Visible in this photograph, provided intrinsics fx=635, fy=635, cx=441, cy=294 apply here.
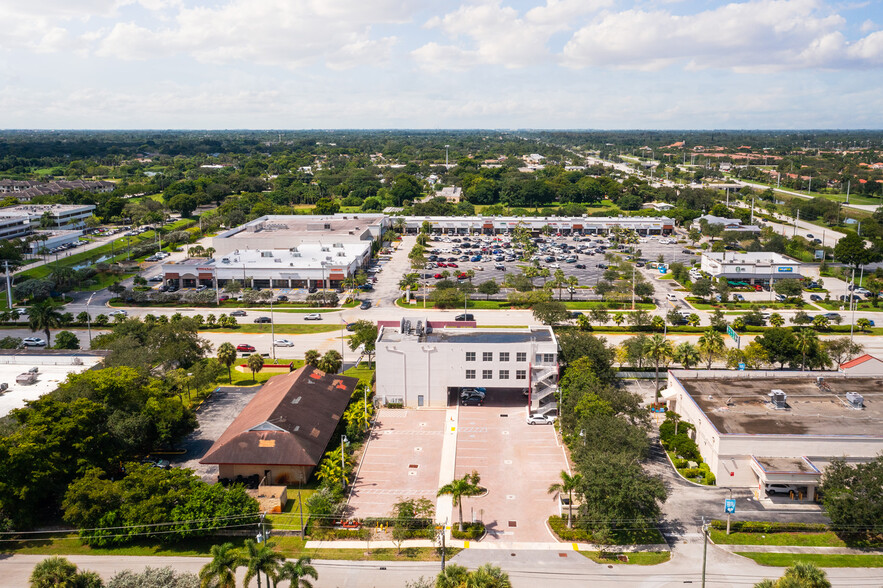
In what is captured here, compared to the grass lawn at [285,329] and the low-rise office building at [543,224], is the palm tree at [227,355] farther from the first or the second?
the low-rise office building at [543,224]

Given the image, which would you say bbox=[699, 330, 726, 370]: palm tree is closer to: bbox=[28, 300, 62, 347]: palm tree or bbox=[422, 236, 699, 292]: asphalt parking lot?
bbox=[422, 236, 699, 292]: asphalt parking lot

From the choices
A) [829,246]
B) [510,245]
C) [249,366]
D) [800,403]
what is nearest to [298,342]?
[249,366]

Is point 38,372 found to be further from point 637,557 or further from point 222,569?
point 637,557

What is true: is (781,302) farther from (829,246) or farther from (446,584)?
(446,584)

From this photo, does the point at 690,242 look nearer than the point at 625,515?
No

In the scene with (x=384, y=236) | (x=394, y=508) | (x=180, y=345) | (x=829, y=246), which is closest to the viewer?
(x=394, y=508)

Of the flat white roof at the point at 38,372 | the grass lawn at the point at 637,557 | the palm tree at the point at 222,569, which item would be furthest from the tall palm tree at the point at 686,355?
the flat white roof at the point at 38,372

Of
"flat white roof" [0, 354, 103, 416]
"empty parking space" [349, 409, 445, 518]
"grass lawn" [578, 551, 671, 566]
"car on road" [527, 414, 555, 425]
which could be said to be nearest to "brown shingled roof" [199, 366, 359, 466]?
"empty parking space" [349, 409, 445, 518]
